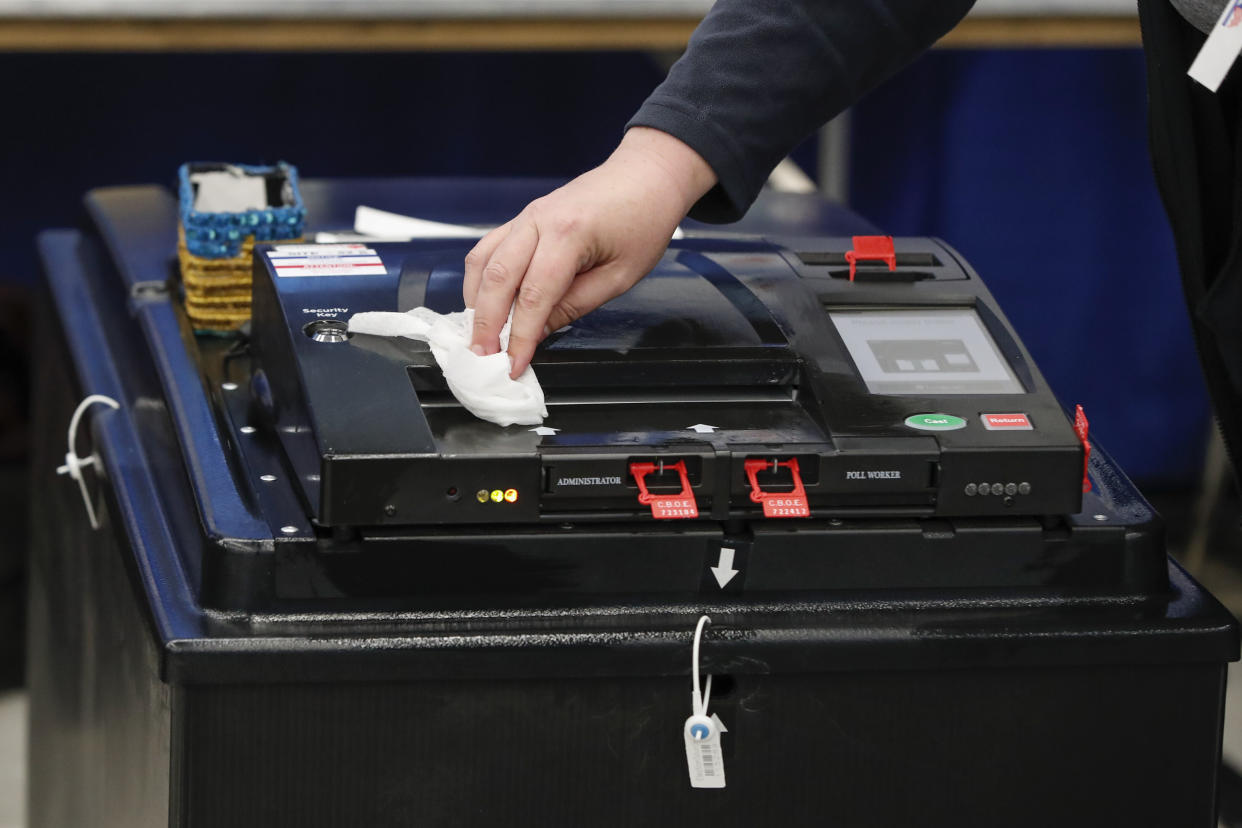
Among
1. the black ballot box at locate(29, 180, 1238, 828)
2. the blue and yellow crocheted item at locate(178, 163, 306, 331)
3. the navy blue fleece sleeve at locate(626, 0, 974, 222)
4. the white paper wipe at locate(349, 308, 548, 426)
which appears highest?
the navy blue fleece sleeve at locate(626, 0, 974, 222)

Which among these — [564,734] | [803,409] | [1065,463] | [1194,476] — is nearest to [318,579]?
[564,734]

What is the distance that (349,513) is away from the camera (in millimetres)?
852

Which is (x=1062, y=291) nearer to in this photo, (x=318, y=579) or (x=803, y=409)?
(x=803, y=409)

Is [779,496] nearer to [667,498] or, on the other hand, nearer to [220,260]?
[667,498]

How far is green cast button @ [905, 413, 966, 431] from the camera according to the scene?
923 millimetres

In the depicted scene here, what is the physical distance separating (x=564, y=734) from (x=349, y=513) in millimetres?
157

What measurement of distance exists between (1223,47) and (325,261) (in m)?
0.53

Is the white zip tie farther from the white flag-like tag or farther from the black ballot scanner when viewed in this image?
the white flag-like tag

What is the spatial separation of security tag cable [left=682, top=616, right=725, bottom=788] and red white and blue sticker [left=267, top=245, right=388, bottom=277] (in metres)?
0.33

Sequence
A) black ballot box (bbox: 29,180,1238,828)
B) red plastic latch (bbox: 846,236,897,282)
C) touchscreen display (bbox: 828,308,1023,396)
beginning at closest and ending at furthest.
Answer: black ballot box (bbox: 29,180,1238,828), touchscreen display (bbox: 828,308,1023,396), red plastic latch (bbox: 846,236,897,282)

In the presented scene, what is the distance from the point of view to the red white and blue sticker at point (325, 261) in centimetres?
105

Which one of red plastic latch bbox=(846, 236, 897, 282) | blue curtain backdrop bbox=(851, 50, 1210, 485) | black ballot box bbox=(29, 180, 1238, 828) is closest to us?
black ballot box bbox=(29, 180, 1238, 828)

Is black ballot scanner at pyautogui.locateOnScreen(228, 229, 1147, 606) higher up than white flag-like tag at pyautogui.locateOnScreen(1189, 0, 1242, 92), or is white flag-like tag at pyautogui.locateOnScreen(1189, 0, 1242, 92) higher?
white flag-like tag at pyautogui.locateOnScreen(1189, 0, 1242, 92)

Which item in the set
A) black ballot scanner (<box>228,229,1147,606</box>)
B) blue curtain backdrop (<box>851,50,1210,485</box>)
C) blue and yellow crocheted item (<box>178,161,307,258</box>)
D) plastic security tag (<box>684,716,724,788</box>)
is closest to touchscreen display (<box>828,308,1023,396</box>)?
black ballot scanner (<box>228,229,1147,606</box>)
